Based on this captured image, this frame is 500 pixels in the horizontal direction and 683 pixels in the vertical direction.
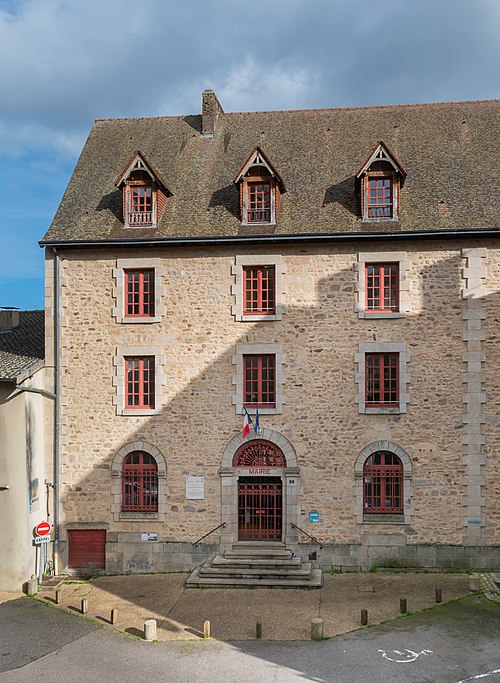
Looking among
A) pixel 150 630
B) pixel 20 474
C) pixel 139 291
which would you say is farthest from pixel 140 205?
pixel 150 630

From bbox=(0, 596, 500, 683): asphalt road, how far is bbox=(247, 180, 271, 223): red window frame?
11.2 metres

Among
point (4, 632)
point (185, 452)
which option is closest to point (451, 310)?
point (185, 452)

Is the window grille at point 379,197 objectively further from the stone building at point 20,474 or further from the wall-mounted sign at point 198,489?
the stone building at point 20,474

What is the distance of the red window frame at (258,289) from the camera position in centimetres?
1862

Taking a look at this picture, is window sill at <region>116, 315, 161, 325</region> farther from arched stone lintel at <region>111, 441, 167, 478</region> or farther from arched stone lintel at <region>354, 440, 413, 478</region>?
arched stone lintel at <region>354, 440, 413, 478</region>

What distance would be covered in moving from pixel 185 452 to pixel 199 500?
4.62 feet

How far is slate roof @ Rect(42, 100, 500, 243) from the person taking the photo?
735 inches

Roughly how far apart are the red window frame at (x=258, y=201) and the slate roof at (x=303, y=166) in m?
0.48

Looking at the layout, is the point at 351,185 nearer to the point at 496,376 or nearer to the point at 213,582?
the point at 496,376

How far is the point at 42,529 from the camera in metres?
17.5

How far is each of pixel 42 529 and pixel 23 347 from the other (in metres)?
5.85

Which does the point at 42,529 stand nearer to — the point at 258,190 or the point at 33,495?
the point at 33,495

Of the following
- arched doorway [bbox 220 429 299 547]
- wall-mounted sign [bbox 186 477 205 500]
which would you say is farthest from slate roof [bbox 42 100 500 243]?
wall-mounted sign [bbox 186 477 205 500]

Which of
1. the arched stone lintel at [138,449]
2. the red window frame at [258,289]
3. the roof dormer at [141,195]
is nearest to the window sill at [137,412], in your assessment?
the arched stone lintel at [138,449]
